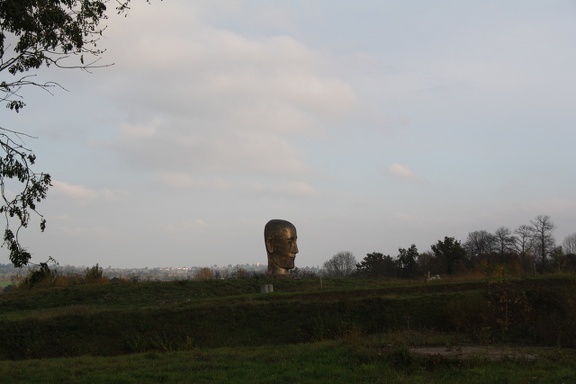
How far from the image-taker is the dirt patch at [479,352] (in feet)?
46.5

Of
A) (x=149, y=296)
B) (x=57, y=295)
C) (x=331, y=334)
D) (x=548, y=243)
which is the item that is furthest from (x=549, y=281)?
(x=548, y=243)

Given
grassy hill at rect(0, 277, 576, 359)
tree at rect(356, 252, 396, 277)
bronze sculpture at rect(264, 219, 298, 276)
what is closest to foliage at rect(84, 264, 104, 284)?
bronze sculpture at rect(264, 219, 298, 276)

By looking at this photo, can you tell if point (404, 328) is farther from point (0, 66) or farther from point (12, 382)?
point (0, 66)

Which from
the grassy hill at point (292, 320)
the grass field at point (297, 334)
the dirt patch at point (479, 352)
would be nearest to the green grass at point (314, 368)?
the grass field at point (297, 334)

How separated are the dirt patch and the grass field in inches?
1.8

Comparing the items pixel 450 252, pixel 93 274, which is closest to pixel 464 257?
pixel 450 252

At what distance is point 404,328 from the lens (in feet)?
72.5

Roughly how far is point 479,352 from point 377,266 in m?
44.3

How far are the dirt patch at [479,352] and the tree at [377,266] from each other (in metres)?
38.4

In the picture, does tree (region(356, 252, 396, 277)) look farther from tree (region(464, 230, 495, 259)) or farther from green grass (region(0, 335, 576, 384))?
green grass (region(0, 335, 576, 384))

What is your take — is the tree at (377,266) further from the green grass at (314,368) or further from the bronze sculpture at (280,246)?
the green grass at (314,368)

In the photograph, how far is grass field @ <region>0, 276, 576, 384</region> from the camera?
1356 centimetres

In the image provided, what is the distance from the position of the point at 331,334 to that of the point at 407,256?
36.0 m

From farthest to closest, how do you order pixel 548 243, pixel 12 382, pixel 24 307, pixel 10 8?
pixel 548 243, pixel 24 307, pixel 12 382, pixel 10 8
